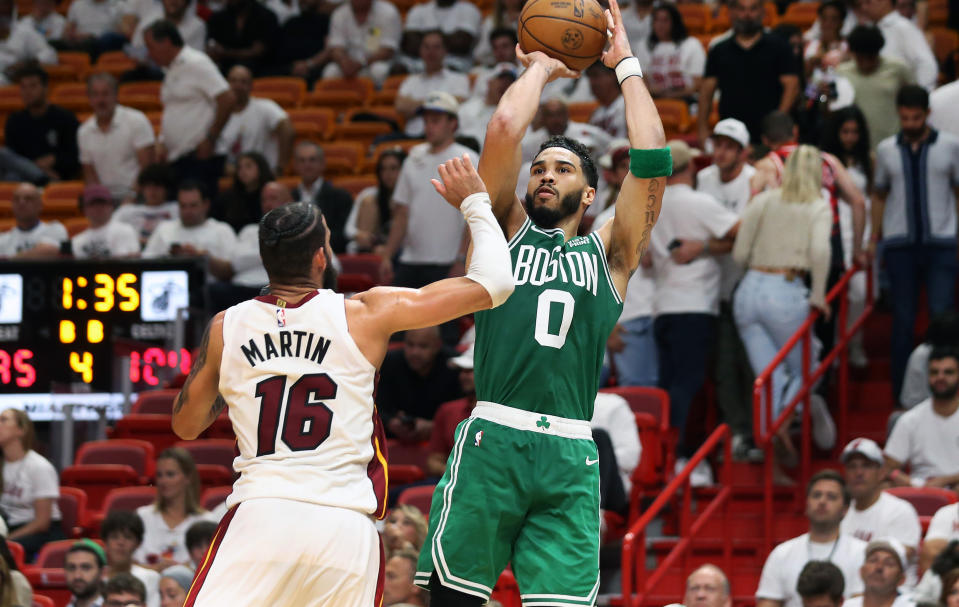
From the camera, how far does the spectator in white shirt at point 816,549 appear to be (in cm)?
930

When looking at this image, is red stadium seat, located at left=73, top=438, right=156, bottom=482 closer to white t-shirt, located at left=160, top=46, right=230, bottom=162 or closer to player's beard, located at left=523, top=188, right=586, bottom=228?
white t-shirt, located at left=160, top=46, right=230, bottom=162

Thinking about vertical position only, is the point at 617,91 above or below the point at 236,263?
above

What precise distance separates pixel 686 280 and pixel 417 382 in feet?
6.78

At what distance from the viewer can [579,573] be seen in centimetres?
585

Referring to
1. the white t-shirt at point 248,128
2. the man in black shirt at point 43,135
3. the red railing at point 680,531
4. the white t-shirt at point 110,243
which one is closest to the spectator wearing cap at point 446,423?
the red railing at point 680,531

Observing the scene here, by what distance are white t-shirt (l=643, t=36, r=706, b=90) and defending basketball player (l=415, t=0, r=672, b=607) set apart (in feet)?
28.9

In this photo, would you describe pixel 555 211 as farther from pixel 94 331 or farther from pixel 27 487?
pixel 94 331

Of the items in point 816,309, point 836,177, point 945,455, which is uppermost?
point 836,177

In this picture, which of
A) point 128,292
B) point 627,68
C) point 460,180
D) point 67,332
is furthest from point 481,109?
point 460,180

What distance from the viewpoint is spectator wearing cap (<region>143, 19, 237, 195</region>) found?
15.2 metres

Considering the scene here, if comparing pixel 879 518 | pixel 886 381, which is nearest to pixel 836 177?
pixel 886 381

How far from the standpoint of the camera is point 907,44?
13.6 metres

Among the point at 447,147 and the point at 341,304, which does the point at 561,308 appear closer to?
the point at 341,304

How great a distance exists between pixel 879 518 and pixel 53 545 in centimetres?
522
